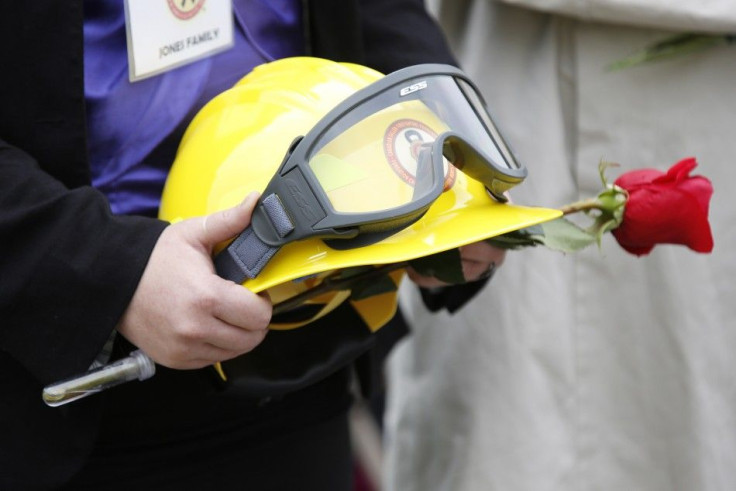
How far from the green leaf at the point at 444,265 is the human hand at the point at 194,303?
0.66 ft

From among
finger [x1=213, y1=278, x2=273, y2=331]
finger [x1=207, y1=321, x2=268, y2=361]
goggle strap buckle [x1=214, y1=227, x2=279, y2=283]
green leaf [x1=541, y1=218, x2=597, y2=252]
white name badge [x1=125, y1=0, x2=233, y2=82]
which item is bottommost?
green leaf [x1=541, y1=218, x2=597, y2=252]

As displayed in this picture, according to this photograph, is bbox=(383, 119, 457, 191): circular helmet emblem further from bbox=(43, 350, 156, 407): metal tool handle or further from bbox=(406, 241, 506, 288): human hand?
bbox=(43, 350, 156, 407): metal tool handle

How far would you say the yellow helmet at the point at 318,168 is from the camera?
0.79 metres

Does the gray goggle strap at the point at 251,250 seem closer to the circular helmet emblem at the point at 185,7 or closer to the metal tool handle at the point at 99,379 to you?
the metal tool handle at the point at 99,379

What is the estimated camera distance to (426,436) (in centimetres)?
149

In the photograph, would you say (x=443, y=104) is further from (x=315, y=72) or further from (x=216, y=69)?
(x=216, y=69)

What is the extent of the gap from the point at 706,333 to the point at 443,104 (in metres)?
0.60

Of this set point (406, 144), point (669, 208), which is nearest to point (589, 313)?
point (669, 208)

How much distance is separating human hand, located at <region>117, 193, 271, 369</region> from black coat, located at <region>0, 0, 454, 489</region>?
0.02 m

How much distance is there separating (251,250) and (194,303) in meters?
0.06

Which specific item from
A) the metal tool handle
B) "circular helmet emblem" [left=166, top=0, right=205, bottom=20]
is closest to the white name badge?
"circular helmet emblem" [left=166, top=0, right=205, bottom=20]

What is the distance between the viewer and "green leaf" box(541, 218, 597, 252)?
3.07 ft

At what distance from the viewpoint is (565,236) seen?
3.12 feet

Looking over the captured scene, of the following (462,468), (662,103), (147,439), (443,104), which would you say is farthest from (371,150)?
(462,468)
